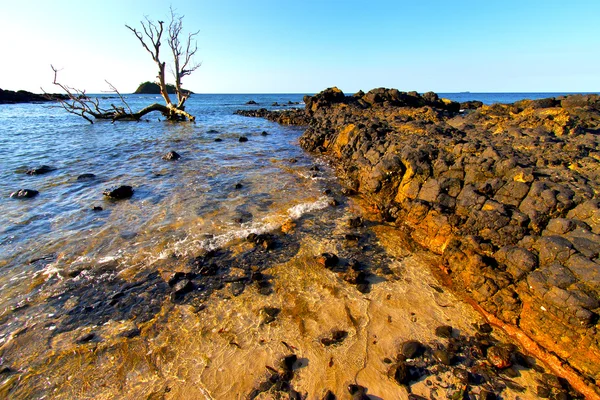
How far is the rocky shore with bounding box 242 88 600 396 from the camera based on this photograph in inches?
189

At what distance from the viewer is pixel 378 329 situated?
5223 mm

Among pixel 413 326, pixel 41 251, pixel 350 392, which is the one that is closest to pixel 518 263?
pixel 413 326

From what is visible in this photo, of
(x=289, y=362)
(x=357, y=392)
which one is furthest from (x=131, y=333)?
(x=357, y=392)

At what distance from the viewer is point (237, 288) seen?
6.21 meters

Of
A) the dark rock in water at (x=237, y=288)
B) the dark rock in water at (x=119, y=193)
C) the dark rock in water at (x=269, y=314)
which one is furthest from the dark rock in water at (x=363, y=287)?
the dark rock in water at (x=119, y=193)

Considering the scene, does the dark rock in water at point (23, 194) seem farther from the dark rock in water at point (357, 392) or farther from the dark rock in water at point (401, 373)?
the dark rock in water at point (401, 373)

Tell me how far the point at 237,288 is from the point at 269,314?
1.13m

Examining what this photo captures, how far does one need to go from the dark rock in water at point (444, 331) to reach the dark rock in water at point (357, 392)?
1.93 metres

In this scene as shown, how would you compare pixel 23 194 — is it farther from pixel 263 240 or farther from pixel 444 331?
pixel 444 331

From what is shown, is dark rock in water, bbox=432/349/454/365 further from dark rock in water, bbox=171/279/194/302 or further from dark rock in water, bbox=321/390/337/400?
dark rock in water, bbox=171/279/194/302

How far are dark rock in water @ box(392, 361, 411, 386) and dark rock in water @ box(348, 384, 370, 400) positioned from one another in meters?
0.56

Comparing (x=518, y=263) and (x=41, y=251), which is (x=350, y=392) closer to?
(x=518, y=263)

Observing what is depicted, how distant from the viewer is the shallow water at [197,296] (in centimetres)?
436

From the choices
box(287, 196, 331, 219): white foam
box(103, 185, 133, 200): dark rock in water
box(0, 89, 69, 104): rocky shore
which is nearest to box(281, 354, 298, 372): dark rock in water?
box(287, 196, 331, 219): white foam
